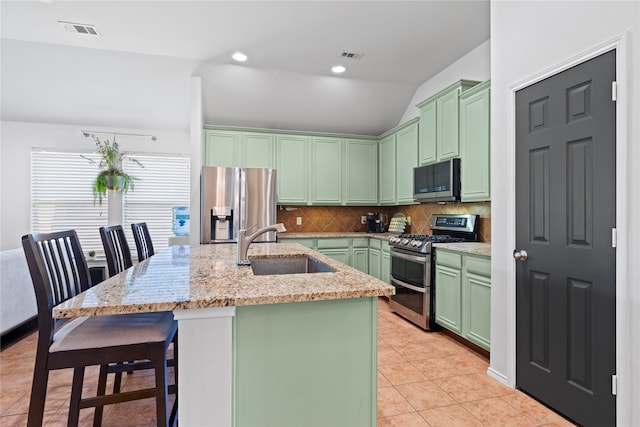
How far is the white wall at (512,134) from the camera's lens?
1.59 metres

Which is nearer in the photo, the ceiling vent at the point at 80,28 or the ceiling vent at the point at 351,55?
the ceiling vent at the point at 80,28

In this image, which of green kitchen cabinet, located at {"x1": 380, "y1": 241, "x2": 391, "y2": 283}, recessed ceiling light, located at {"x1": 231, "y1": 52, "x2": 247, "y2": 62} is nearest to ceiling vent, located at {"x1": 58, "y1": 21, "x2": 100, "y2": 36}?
recessed ceiling light, located at {"x1": 231, "y1": 52, "x2": 247, "y2": 62}

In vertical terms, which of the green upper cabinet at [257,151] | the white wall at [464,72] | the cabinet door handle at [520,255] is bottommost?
the cabinet door handle at [520,255]

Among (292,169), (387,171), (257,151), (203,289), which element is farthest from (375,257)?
(203,289)

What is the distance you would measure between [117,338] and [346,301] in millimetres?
934

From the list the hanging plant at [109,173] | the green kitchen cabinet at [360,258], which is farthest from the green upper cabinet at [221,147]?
the green kitchen cabinet at [360,258]

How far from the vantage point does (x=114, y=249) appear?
217 centimetres

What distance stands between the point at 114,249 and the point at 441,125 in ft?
10.4

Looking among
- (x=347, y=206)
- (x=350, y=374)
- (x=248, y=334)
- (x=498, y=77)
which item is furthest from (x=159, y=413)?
(x=347, y=206)

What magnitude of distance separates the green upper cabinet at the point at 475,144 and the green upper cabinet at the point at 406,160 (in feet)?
2.91

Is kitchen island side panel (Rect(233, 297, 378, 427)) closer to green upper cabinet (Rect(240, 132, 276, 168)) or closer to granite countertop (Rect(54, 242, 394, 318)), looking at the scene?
granite countertop (Rect(54, 242, 394, 318))

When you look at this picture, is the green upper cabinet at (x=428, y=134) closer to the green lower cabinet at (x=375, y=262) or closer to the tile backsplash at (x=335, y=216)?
the tile backsplash at (x=335, y=216)

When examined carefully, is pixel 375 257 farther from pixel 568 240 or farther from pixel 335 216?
pixel 568 240

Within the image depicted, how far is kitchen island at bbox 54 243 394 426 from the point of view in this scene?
1132 millimetres
